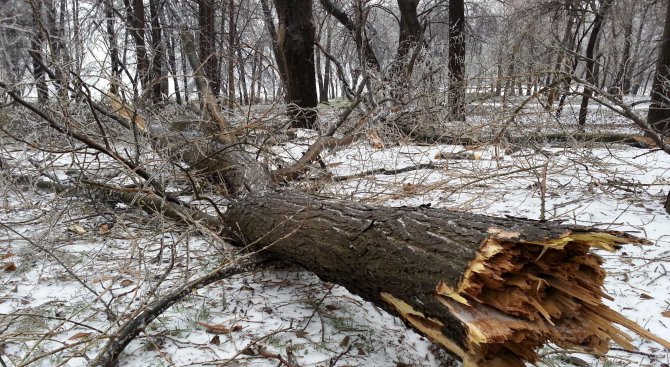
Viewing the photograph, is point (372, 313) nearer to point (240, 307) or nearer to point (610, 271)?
point (240, 307)

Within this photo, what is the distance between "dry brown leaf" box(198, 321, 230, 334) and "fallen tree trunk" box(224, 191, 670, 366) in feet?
2.25

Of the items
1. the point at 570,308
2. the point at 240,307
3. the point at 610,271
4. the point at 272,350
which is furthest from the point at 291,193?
the point at 610,271

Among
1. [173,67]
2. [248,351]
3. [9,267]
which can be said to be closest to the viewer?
[248,351]

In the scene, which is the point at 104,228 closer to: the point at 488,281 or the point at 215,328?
the point at 215,328

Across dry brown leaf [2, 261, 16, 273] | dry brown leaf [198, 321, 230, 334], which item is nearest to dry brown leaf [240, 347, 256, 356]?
dry brown leaf [198, 321, 230, 334]

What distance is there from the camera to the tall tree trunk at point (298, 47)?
22.7 feet

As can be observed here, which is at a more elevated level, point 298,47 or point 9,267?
point 298,47

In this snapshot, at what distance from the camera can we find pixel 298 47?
7.17m

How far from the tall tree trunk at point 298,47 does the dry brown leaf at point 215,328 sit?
15.9ft

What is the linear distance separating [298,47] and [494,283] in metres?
6.34

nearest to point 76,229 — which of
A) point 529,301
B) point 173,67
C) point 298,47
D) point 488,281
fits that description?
point 488,281

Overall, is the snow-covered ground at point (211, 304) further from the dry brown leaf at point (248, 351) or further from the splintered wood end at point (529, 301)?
the splintered wood end at point (529, 301)

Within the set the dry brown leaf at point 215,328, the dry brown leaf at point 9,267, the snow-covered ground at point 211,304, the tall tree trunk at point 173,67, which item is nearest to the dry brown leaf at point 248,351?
the snow-covered ground at point 211,304

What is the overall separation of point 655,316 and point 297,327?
5.55 feet
